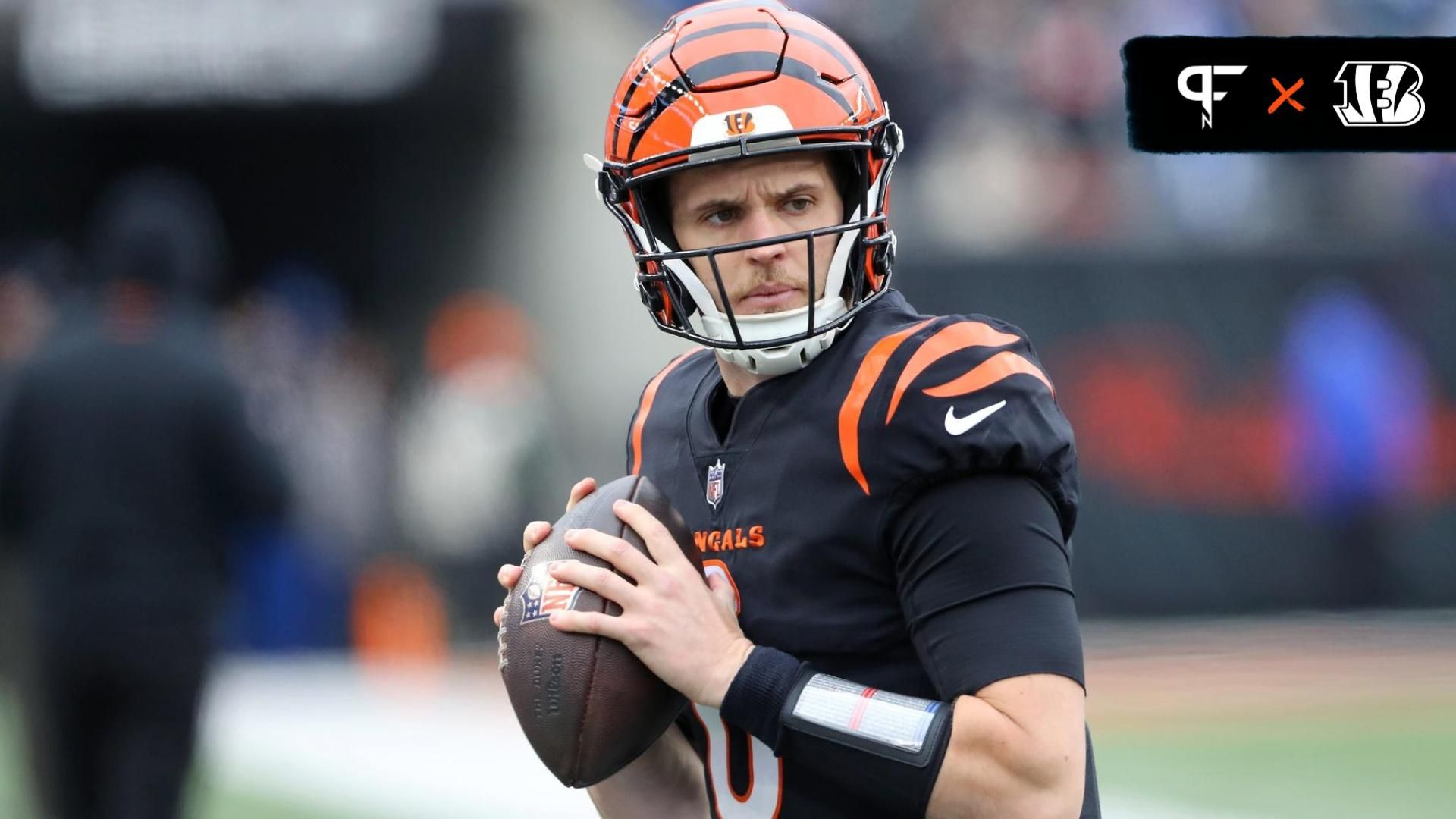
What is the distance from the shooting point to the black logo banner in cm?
356

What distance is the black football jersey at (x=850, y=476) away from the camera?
205 centimetres

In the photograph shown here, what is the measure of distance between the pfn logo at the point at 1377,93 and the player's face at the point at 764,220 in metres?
1.77

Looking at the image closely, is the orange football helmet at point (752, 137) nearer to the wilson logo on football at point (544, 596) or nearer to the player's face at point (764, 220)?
the player's face at point (764, 220)

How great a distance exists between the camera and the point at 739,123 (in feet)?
7.30

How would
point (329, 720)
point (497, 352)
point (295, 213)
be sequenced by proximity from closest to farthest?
point (329, 720) → point (497, 352) → point (295, 213)

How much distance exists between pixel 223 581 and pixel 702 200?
322 centimetres

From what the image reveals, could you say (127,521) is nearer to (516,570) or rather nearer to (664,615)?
(516,570)

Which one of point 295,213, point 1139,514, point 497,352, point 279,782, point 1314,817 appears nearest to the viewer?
point 1314,817

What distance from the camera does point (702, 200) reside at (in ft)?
7.57

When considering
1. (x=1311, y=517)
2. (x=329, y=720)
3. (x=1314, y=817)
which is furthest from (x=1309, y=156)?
(x=329, y=720)

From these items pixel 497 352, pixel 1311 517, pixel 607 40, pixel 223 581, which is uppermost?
pixel 607 40

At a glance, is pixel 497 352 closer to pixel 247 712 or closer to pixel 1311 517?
pixel 247 712

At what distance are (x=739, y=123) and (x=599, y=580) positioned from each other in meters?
0.59

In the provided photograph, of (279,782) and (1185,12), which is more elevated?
(1185,12)
